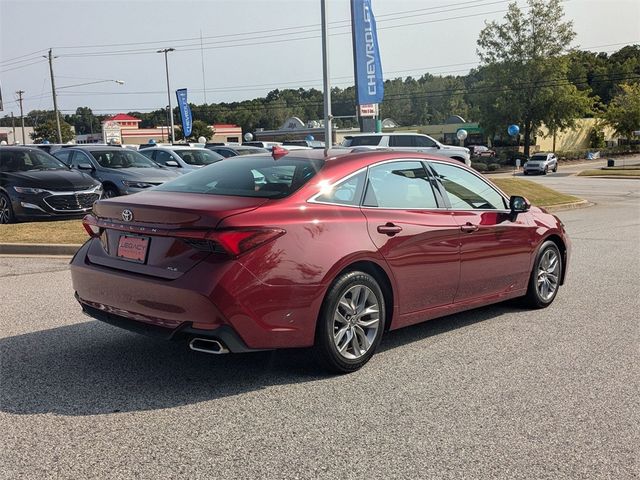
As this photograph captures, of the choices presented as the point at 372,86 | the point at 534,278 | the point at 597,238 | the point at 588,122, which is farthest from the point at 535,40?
the point at 534,278

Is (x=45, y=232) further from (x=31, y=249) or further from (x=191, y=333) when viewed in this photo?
(x=191, y=333)

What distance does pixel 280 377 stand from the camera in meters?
4.59

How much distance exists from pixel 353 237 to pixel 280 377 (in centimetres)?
111

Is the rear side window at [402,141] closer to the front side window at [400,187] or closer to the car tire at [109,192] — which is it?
the car tire at [109,192]

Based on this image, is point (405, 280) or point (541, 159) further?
point (541, 159)

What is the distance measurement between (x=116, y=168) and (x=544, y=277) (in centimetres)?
1080

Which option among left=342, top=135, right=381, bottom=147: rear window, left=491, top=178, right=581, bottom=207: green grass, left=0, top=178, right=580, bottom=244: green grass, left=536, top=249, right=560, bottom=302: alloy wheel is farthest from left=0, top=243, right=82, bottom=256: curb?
left=342, top=135, right=381, bottom=147: rear window

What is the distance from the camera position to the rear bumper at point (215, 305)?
3996 millimetres

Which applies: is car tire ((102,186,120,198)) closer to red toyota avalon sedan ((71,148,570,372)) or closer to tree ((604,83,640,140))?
red toyota avalon sedan ((71,148,570,372))

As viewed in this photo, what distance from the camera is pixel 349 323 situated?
4.63 meters

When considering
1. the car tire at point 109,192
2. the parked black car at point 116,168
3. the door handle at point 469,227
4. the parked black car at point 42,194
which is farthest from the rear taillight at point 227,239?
the car tire at point 109,192

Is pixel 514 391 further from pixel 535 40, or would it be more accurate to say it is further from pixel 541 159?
pixel 535 40

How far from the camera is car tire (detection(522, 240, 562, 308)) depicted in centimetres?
655

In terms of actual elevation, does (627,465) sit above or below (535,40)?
below
